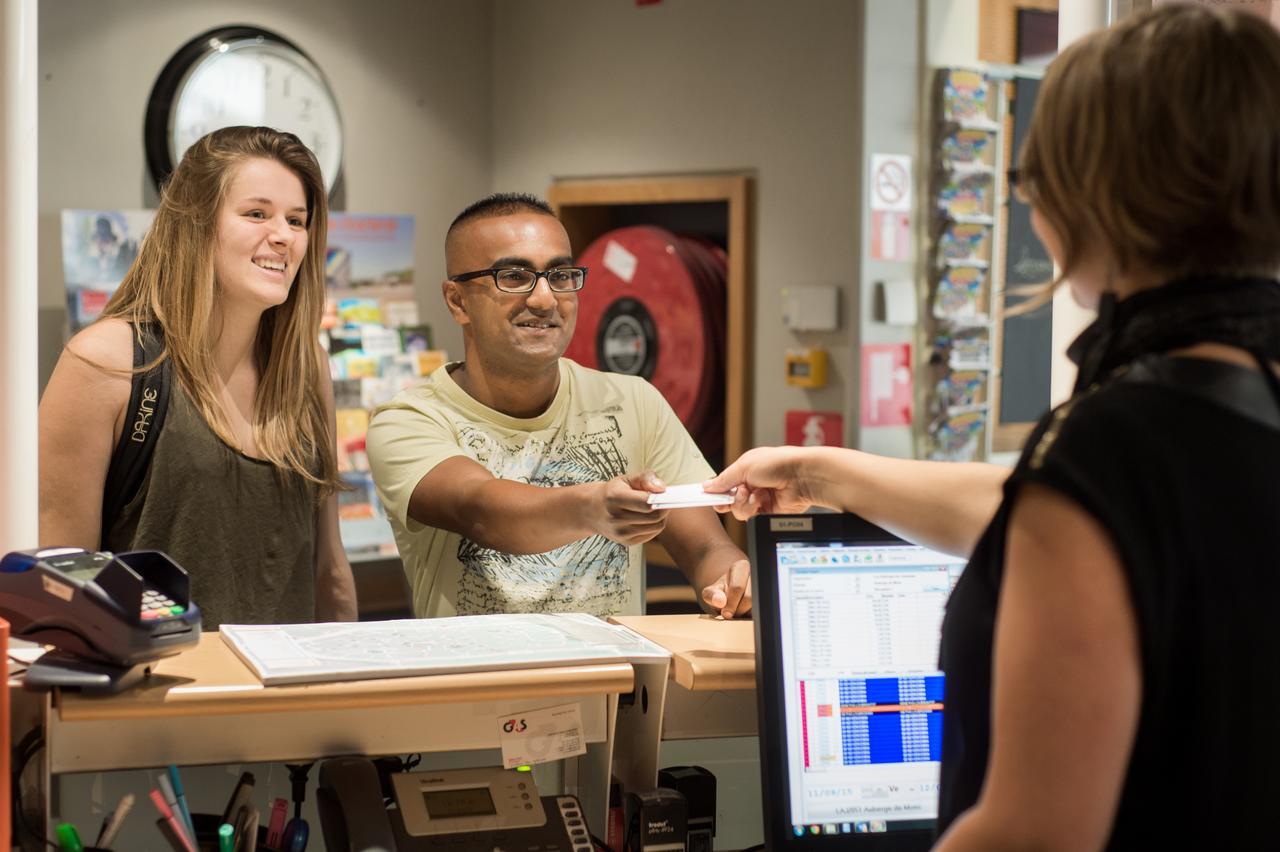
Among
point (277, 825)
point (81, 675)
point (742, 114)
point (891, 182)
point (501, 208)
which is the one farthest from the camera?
point (742, 114)

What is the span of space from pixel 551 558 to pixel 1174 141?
1.56m

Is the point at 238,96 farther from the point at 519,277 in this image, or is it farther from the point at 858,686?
the point at 858,686

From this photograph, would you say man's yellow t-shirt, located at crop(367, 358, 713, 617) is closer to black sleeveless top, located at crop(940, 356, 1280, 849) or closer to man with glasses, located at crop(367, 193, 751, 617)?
man with glasses, located at crop(367, 193, 751, 617)

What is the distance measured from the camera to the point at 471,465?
2.20 metres

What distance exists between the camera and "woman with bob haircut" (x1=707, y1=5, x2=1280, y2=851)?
854mm

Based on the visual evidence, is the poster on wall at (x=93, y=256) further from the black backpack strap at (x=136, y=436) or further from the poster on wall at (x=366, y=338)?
the black backpack strap at (x=136, y=436)

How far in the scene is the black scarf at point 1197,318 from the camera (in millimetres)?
919

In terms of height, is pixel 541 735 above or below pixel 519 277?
below

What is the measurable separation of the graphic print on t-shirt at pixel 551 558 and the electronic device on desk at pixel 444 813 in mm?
628

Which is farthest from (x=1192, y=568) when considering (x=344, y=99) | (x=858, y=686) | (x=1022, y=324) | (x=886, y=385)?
(x=344, y=99)

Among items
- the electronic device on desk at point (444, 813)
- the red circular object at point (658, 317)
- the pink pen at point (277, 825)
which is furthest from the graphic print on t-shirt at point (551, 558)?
the red circular object at point (658, 317)

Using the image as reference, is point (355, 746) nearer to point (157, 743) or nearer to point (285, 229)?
point (157, 743)

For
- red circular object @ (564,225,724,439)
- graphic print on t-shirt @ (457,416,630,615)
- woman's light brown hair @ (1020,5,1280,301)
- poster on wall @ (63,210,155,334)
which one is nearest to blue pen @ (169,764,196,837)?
graphic print on t-shirt @ (457,416,630,615)

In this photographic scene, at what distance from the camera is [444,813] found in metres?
1.57
